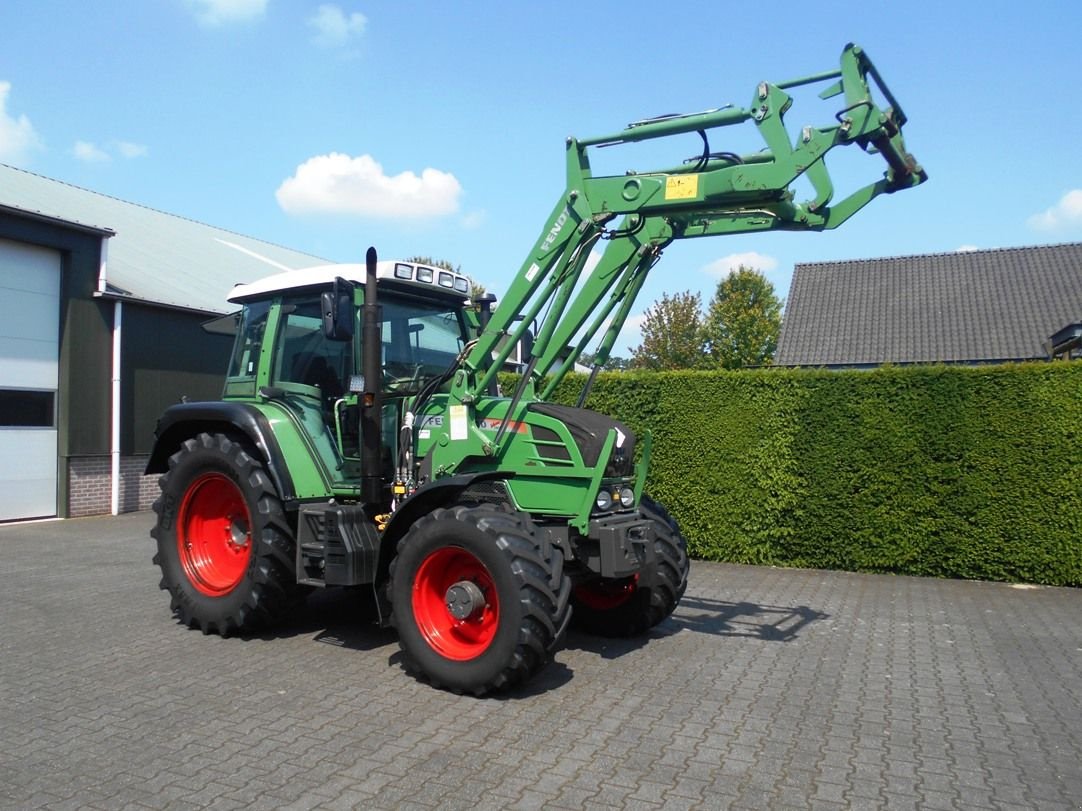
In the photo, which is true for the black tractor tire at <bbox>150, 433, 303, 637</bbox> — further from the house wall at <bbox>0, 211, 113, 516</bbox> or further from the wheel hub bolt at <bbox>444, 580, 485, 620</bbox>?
the house wall at <bbox>0, 211, 113, 516</bbox>

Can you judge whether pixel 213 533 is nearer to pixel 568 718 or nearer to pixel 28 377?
pixel 568 718

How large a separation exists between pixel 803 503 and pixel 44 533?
9.80 metres

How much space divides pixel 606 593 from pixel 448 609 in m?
1.63

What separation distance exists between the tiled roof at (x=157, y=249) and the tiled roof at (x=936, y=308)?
1423cm

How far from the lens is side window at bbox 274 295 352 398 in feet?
20.9

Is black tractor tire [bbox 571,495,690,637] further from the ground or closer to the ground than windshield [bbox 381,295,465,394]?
closer to the ground

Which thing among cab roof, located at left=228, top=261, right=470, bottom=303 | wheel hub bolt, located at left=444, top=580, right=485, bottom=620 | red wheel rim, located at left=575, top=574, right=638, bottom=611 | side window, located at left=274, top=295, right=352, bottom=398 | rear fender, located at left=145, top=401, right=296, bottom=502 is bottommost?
red wheel rim, located at left=575, top=574, right=638, bottom=611

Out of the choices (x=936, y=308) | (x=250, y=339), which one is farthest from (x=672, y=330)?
(x=250, y=339)

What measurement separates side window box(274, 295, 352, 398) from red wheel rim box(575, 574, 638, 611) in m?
2.31

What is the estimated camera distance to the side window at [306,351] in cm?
636

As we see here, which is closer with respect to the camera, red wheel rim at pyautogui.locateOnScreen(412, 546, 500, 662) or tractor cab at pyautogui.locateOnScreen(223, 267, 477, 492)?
red wheel rim at pyautogui.locateOnScreen(412, 546, 500, 662)

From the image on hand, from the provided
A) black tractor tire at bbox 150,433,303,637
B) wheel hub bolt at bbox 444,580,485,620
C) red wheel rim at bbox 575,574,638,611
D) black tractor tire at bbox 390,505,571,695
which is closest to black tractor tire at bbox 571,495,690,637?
red wheel rim at bbox 575,574,638,611

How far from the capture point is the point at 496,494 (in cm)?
566

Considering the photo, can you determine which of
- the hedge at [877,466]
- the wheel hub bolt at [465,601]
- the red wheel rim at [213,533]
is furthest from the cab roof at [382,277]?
the hedge at [877,466]
